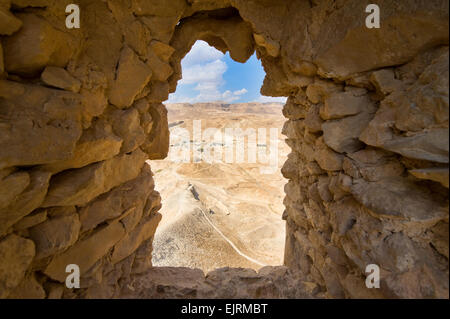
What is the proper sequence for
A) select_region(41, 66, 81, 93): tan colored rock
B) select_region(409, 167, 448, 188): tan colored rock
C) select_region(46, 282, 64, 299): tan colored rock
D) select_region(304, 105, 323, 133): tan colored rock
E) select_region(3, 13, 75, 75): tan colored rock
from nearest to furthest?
select_region(409, 167, 448, 188): tan colored rock
select_region(3, 13, 75, 75): tan colored rock
select_region(41, 66, 81, 93): tan colored rock
select_region(46, 282, 64, 299): tan colored rock
select_region(304, 105, 323, 133): tan colored rock

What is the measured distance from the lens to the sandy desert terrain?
16.3ft

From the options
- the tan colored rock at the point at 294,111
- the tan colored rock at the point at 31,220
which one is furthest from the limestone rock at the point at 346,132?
the tan colored rock at the point at 31,220

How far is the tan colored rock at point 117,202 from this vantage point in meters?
2.18

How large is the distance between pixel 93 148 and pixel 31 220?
2.29 ft

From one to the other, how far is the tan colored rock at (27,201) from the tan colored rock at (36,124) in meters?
0.12

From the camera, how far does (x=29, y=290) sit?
1762 mm

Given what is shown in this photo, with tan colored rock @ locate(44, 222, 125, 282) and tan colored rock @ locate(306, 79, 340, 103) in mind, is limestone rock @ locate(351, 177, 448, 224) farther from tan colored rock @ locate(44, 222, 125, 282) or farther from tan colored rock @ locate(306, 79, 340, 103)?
tan colored rock @ locate(44, 222, 125, 282)

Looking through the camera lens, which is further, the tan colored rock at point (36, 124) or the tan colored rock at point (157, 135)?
the tan colored rock at point (157, 135)

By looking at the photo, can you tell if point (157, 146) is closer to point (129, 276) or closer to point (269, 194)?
point (129, 276)

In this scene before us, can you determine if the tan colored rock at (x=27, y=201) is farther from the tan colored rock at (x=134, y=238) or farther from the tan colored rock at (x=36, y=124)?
the tan colored rock at (x=134, y=238)

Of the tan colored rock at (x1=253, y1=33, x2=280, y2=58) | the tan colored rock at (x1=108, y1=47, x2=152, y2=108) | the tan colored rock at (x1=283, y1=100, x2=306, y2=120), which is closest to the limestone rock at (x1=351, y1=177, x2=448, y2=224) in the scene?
the tan colored rock at (x1=283, y1=100, x2=306, y2=120)

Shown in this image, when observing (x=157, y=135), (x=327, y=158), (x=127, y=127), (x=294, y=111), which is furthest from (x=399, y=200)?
(x=157, y=135)

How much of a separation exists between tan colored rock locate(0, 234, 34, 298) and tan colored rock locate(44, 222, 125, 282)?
0.25m

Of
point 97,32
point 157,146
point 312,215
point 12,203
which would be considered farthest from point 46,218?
point 312,215
